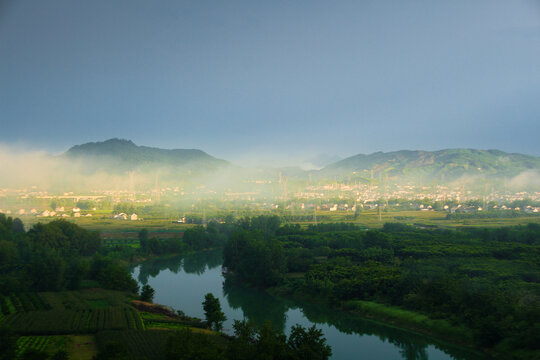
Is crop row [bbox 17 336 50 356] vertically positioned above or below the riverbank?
above

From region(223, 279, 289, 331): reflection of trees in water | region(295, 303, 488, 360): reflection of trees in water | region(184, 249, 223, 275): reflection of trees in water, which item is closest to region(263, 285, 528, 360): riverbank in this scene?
region(295, 303, 488, 360): reflection of trees in water

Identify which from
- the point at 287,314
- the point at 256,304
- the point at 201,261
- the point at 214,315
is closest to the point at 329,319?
the point at 287,314

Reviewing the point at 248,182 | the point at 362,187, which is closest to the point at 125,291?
the point at 362,187

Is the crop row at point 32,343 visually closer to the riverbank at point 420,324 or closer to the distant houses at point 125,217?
the riverbank at point 420,324

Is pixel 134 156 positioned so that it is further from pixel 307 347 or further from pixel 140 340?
pixel 307 347

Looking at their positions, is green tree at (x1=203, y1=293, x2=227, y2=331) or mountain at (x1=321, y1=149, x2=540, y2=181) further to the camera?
mountain at (x1=321, y1=149, x2=540, y2=181)

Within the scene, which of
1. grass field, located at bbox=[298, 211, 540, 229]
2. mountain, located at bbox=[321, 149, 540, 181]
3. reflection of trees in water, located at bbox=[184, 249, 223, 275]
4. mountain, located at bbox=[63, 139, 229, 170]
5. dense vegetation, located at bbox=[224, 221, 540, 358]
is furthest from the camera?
mountain, located at bbox=[63, 139, 229, 170]

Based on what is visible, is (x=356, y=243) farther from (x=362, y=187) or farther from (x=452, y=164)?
(x=452, y=164)

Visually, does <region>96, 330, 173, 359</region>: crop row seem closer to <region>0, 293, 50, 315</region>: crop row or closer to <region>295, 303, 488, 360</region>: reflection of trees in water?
<region>0, 293, 50, 315</region>: crop row
